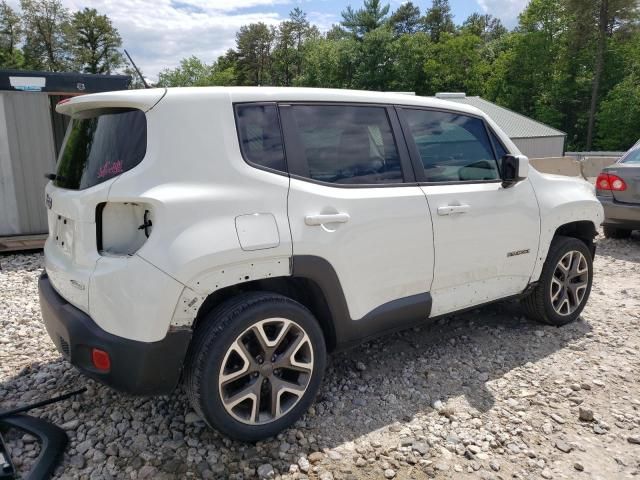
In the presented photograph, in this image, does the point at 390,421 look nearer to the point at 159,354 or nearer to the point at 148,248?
the point at 159,354

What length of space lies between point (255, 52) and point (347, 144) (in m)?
76.4

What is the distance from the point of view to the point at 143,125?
2.50 metres

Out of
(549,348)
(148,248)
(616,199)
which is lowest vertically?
(549,348)

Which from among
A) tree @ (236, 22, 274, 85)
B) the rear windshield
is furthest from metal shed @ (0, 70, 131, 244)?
tree @ (236, 22, 274, 85)

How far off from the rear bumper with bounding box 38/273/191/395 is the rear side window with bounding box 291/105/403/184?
1.19 m

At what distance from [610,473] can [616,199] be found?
19.5 feet

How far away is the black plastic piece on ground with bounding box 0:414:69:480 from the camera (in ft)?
8.29

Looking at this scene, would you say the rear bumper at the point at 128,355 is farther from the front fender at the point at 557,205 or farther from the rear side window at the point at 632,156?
the rear side window at the point at 632,156

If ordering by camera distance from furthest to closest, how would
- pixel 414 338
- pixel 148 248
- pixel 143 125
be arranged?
pixel 414 338 → pixel 143 125 → pixel 148 248

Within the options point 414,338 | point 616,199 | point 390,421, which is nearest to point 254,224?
point 390,421

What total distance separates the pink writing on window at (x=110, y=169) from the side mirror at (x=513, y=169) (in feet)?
8.57

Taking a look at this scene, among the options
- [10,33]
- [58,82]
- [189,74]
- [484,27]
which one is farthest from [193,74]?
[58,82]

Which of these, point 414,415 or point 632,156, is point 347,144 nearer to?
point 414,415

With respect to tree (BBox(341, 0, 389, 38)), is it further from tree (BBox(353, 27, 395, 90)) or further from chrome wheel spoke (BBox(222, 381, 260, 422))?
chrome wheel spoke (BBox(222, 381, 260, 422))
